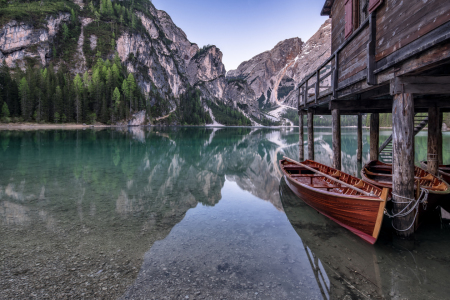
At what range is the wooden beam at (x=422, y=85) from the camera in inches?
257

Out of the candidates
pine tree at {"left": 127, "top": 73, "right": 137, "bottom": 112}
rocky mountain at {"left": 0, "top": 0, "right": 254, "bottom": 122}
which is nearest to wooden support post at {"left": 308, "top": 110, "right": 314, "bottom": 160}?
pine tree at {"left": 127, "top": 73, "right": 137, "bottom": 112}

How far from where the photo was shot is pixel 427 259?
5.96m

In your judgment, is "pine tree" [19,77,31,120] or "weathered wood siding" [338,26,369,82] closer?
"weathered wood siding" [338,26,369,82]

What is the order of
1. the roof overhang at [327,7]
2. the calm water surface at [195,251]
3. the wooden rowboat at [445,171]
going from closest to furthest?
1. the calm water surface at [195,251]
2. the wooden rowboat at [445,171]
3. the roof overhang at [327,7]

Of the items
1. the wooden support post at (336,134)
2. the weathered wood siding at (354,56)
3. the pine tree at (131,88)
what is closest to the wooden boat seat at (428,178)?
the wooden support post at (336,134)

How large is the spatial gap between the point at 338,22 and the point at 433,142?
333 inches

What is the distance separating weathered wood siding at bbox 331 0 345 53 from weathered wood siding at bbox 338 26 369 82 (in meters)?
3.66

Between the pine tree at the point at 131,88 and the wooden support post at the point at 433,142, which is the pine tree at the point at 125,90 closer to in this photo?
the pine tree at the point at 131,88

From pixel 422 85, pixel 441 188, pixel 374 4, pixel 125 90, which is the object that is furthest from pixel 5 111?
pixel 441 188

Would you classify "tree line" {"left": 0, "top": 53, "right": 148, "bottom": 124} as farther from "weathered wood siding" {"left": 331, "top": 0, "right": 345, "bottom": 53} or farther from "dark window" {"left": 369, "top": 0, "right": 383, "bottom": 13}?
"dark window" {"left": 369, "top": 0, "right": 383, "bottom": 13}

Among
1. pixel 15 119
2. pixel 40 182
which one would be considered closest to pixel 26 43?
pixel 15 119

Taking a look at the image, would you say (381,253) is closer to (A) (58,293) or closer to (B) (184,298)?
(B) (184,298)

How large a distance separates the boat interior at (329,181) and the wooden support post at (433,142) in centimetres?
454

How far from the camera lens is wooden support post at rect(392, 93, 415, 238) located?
6.58 m
